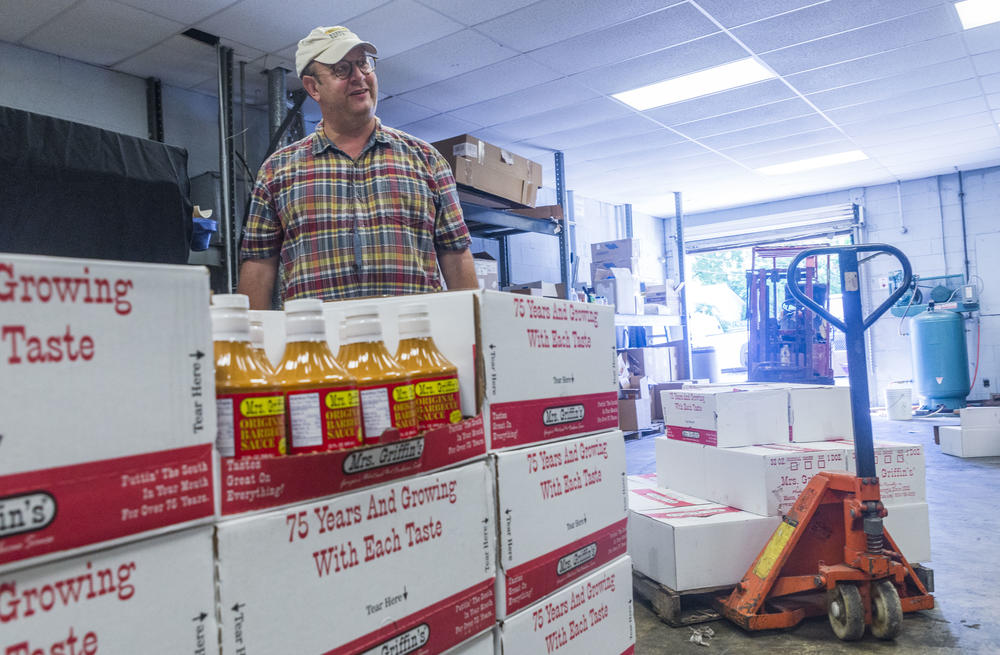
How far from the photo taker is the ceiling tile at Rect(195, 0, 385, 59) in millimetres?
3222

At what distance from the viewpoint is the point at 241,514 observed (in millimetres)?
592

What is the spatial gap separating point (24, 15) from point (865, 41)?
4.53 meters

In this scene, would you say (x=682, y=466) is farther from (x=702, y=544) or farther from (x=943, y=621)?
(x=943, y=621)

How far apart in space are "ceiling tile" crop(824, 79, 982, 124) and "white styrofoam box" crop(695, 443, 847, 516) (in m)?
3.92

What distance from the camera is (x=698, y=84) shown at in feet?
15.4

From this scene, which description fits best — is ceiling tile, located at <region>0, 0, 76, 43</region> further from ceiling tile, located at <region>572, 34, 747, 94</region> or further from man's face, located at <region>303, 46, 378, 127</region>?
ceiling tile, located at <region>572, 34, 747, 94</region>

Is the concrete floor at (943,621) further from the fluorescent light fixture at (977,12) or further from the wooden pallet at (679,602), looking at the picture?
the fluorescent light fixture at (977,12)

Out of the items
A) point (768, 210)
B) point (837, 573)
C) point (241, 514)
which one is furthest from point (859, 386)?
point (768, 210)

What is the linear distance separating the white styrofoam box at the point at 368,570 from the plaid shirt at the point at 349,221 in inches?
31.1

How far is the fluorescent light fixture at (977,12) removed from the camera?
371 cm

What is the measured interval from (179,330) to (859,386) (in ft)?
6.57

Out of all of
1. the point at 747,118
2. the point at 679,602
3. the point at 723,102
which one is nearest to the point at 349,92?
the point at 679,602

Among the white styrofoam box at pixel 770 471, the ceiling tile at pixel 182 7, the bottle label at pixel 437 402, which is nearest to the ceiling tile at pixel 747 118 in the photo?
the white styrofoam box at pixel 770 471

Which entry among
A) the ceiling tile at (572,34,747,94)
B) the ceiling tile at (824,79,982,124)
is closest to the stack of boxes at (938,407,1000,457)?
the ceiling tile at (824,79,982,124)
